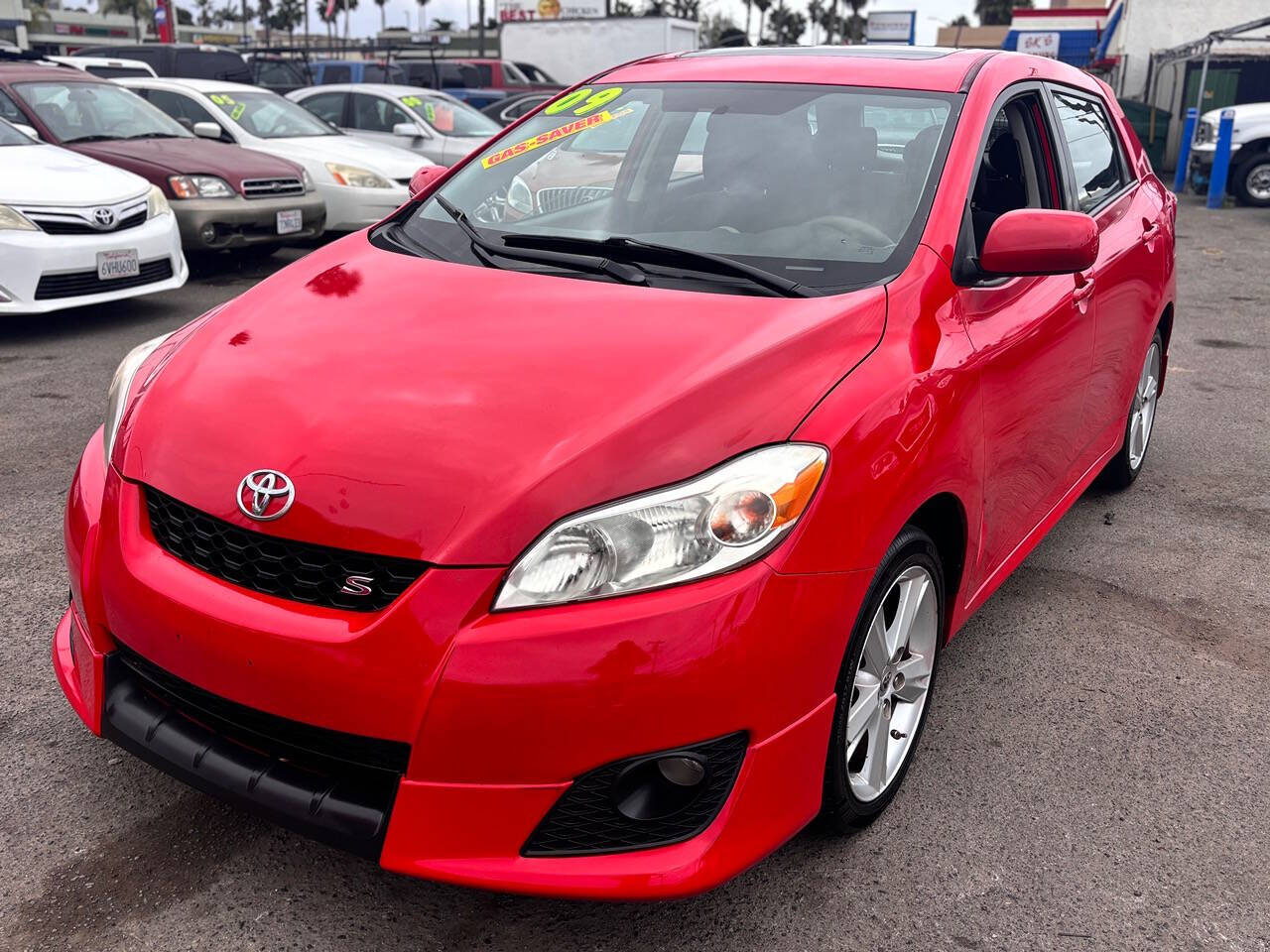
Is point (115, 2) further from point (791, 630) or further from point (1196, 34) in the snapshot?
point (791, 630)

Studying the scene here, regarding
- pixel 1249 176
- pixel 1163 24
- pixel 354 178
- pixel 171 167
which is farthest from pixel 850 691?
pixel 1163 24

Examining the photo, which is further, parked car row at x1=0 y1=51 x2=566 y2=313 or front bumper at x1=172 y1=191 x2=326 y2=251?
front bumper at x1=172 y1=191 x2=326 y2=251

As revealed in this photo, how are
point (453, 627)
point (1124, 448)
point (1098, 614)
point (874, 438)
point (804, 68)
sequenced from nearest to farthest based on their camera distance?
point (453, 627) < point (874, 438) < point (804, 68) < point (1098, 614) < point (1124, 448)

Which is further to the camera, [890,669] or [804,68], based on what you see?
[804,68]

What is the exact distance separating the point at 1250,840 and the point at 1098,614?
1180 millimetres

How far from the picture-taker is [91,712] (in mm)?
2318

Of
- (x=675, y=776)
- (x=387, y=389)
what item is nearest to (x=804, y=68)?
(x=387, y=389)

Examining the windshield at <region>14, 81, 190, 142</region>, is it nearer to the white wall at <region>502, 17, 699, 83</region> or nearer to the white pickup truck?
the white pickup truck

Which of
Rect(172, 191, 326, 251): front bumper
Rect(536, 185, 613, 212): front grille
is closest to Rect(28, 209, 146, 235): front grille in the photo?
Rect(172, 191, 326, 251): front bumper

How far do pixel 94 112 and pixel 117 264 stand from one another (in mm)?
2535

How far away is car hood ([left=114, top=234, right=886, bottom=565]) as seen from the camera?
1.98m

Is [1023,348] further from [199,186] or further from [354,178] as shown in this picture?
[354,178]

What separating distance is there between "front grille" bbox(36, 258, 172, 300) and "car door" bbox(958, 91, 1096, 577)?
18.5 ft

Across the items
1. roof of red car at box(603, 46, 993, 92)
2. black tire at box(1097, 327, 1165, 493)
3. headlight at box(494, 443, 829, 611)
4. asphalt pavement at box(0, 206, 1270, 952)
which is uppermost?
roof of red car at box(603, 46, 993, 92)
